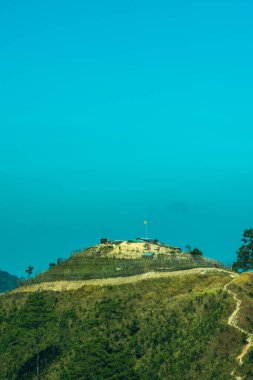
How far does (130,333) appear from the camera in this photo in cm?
12044

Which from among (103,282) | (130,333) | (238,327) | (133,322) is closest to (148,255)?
(103,282)

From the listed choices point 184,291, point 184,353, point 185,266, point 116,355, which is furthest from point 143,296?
point 116,355

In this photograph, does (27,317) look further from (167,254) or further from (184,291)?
(167,254)

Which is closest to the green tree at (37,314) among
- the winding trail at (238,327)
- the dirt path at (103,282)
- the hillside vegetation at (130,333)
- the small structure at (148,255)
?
the hillside vegetation at (130,333)

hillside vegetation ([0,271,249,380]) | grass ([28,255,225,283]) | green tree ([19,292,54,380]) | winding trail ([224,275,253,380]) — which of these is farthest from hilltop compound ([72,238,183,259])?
winding trail ([224,275,253,380])

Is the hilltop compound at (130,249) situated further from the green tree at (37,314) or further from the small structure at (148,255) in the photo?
the green tree at (37,314)

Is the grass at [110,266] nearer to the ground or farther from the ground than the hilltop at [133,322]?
farther from the ground

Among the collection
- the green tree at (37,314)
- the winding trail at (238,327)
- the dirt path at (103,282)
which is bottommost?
the winding trail at (238,327)

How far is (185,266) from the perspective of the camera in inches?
6147

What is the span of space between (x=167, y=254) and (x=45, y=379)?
6955cm

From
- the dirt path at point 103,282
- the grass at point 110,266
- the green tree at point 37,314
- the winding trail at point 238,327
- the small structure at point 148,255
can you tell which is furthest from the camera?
the small structure at point 148,255

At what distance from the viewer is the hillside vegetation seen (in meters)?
98.8

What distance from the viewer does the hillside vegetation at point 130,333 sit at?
98844 mm

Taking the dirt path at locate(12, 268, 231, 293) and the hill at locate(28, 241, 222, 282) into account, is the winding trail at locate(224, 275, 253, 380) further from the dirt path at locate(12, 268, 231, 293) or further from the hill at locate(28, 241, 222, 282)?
the hill at locate(28, 241, 222, 282)
